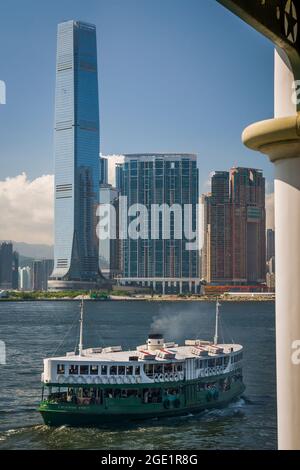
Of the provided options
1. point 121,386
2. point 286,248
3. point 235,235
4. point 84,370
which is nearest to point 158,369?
point 121,386

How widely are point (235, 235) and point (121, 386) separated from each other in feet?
139

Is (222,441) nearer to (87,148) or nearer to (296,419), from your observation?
(296,419)

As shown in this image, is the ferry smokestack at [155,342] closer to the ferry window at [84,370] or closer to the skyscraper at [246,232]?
the ferry window at [84,370]

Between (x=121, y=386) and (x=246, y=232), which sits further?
(x=246, y=232)

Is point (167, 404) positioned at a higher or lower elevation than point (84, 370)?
lower

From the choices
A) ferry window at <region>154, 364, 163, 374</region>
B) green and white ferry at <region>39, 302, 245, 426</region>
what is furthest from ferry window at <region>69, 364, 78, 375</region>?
ferry window at <region>154, 364, 163, 374</region>

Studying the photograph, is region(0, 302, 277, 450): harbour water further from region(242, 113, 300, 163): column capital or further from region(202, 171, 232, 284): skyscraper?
region(202, 171, 232, 284): skyscraper

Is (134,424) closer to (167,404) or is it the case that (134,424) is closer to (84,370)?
(167,404)

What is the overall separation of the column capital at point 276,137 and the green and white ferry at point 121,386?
10354 millimetres

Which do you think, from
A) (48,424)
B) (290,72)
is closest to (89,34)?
(48,424)

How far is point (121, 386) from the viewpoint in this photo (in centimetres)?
1174

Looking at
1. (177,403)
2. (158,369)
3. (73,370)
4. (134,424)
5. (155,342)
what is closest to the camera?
(73,370)

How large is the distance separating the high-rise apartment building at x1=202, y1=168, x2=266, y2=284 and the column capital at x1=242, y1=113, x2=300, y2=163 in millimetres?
51843

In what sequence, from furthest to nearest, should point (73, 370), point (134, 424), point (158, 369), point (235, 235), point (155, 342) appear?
point (235, 235), point (155, 342), point (158, 369), point (134, 424), point (73, 370)
